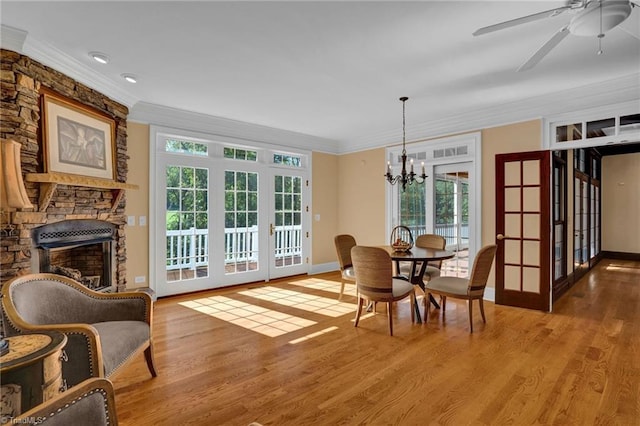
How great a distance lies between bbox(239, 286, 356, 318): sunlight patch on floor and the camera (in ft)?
13.9

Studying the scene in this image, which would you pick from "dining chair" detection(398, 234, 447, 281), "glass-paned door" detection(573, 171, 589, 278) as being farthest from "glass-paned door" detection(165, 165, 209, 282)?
"glass-paned door" detection(573, 171, 589, 278)

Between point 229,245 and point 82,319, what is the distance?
121 inches

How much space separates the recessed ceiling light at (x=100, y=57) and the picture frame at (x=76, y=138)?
20.2 inches

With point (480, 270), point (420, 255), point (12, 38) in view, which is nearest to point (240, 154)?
point (12, 38)

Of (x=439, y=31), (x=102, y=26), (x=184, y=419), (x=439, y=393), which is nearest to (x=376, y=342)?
(x=439, y=393)

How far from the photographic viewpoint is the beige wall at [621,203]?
778 centimetres

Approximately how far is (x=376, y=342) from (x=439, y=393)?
36.8 inches

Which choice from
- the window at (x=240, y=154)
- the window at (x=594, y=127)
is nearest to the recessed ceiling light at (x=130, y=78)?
the window at (x=240, y=154)

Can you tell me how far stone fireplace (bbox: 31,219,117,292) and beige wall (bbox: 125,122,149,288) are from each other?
0.47 meters

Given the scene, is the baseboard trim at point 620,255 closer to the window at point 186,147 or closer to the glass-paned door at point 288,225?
the glass-paned door at point 288,225

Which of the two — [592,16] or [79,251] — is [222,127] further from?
[592,16]

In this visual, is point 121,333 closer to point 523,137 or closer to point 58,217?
point 58,217

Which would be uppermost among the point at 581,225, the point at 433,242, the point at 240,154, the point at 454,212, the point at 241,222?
the point at 240,154

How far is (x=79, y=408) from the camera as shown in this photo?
105 centimetres
